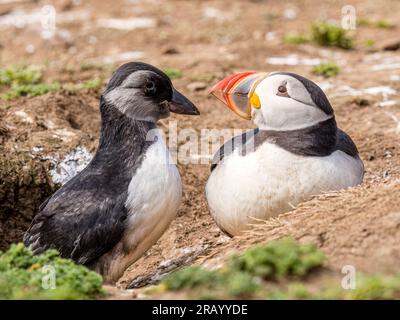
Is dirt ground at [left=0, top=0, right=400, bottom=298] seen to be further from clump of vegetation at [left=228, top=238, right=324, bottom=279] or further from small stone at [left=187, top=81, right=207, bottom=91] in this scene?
clump of vegetation at [left=228, top=238, right=324, bottom=279]

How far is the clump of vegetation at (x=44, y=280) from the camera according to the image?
484 cm

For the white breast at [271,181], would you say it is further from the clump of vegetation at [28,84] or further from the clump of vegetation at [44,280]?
the clump of vegetation at [28,84]

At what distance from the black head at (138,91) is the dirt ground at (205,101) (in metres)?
1.33

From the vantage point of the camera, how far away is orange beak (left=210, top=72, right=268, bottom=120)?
662cm

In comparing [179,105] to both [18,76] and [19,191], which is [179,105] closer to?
[19,191]

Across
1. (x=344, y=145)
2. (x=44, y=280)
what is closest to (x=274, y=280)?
(x=44, y=280)

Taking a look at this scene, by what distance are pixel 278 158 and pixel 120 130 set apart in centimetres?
135

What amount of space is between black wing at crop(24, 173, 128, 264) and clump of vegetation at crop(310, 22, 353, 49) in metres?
8.23

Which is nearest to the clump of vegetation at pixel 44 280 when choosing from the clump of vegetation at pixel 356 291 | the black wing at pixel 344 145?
the clump of vegetation at pixel 356 291

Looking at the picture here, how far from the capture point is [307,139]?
644 cm

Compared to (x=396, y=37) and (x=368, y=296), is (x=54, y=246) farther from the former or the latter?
(x=396, y=37)

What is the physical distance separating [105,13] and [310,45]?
516 centimetres
